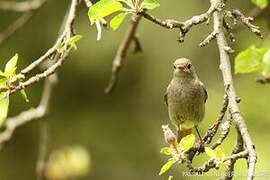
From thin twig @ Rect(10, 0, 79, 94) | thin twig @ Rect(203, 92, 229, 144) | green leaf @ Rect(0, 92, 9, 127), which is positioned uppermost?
thin twig @ Rect(10, 0, 79, 94)

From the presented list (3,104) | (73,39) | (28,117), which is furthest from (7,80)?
(28,117)

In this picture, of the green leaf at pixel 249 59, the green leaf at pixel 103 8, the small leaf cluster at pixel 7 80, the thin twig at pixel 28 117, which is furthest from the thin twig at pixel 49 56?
the thin twig at pixel 28 117

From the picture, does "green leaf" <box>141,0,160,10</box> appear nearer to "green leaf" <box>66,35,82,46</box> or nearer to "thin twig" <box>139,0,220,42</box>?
"thin twig" <box>139,0,220,42</box>

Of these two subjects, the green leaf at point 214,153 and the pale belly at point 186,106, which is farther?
the pale belly at point 186,106

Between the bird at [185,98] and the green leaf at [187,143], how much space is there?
49 centimetres

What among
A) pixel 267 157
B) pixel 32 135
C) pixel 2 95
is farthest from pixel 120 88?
pixel 2 95

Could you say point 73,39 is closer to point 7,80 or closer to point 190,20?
point 7,80

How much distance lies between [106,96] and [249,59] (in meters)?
5.72

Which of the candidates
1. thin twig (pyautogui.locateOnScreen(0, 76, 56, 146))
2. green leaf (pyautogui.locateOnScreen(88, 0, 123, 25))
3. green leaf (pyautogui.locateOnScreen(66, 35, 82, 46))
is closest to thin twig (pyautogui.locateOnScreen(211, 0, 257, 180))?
green leaf (pyautogui.locateOnScreen(88, 0, 123, 25))

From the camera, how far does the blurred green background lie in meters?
6.84

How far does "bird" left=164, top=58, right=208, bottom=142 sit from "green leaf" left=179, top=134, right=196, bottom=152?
0.49 metres

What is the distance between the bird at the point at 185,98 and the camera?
232 centimetres

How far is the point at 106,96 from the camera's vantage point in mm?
7480

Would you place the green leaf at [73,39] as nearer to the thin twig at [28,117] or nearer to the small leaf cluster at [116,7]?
the small leaf cluster at [116,7]
